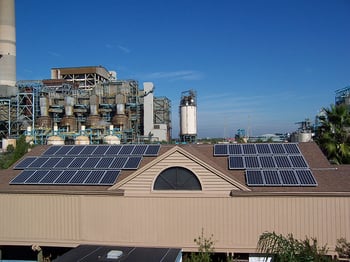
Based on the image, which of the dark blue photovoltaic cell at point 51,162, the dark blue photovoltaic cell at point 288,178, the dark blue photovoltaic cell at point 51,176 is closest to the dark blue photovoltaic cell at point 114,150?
the dark blue photovoltaic cell at point 51,162

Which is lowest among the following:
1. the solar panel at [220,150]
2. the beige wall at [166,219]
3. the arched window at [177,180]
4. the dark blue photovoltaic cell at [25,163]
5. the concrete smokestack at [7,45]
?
the beige wall at [166,219]

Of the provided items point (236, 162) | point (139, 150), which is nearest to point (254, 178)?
point (236, 162)

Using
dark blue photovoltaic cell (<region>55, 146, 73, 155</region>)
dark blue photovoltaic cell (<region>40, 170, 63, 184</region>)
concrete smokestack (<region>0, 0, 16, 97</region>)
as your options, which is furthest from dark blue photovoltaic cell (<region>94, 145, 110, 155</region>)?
concrete smokestack (<region>0, 0, 16, 97</region>)

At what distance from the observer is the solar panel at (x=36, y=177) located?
16.1 metres

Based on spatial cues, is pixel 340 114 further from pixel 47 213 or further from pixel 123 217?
pixel 47 213

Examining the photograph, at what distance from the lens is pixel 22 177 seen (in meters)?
16.5

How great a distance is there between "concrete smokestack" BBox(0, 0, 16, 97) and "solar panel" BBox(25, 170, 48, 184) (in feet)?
181

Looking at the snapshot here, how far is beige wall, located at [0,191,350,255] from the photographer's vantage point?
45.0 feet

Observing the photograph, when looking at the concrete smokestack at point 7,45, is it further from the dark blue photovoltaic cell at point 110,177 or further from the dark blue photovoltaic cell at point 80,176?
the dark blue photovoltaic cell at point 110,177

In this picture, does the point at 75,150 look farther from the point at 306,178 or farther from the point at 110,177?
the point at 306,178

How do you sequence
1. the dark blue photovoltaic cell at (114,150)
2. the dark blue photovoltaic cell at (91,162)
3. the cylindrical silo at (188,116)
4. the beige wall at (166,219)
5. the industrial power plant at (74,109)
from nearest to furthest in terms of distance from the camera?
the beige wall at (166,219)
the dark blue photovoltaic cell at (91,162)
the dark blue photovoltaic cell at (114,150)
the cylindrical silo at (188,116)
the industrial power plant at (74,109)

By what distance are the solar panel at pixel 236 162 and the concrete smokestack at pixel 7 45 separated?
59920mm

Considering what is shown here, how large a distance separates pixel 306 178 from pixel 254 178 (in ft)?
6.87

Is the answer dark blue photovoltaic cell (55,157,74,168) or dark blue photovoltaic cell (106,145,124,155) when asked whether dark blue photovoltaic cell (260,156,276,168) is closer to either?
dark blue photovoltaic cell (106,145,124,155)
